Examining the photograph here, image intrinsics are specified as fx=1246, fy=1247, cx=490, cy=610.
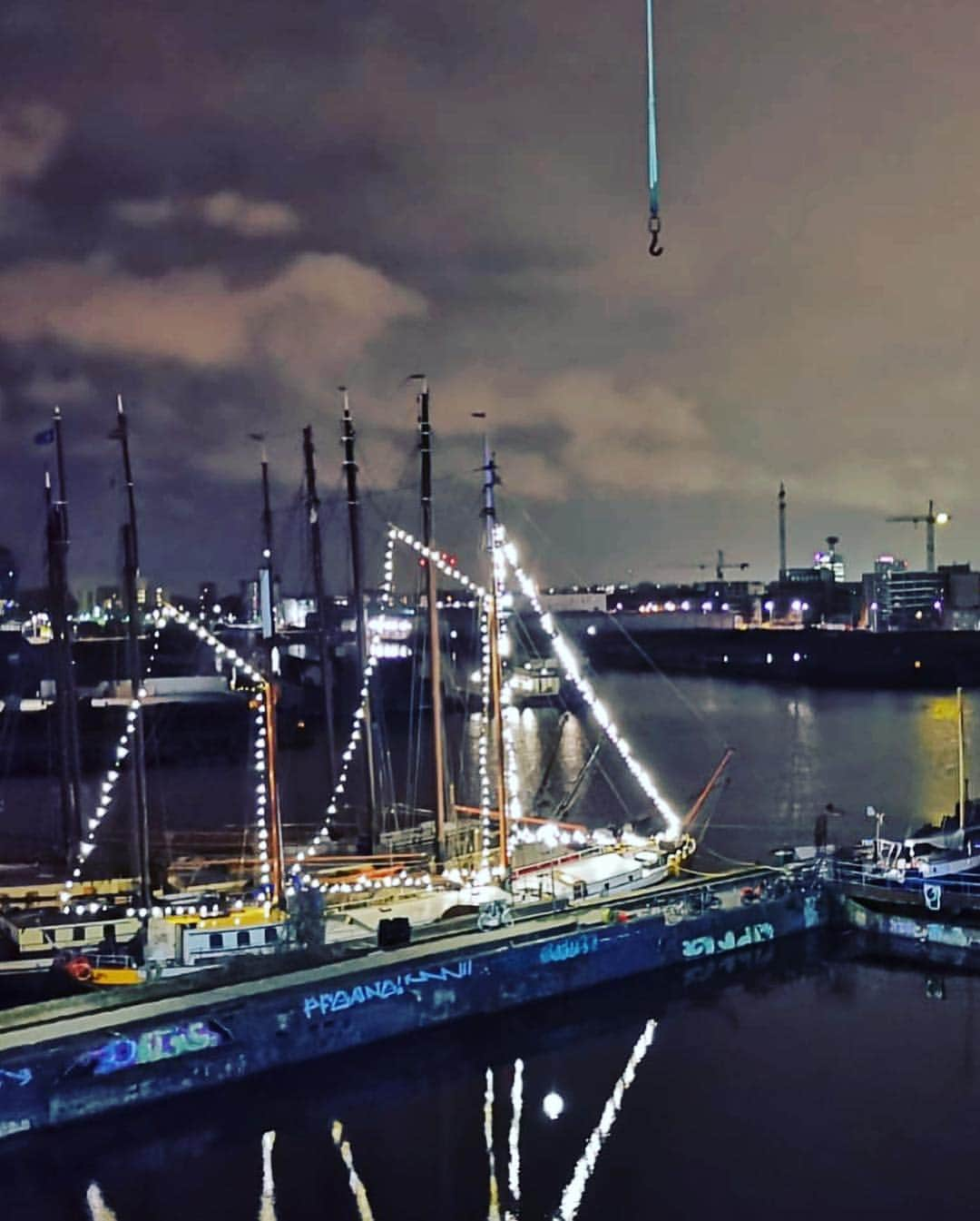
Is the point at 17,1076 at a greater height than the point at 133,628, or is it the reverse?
the point at 133,628

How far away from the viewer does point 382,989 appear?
14.6 meters

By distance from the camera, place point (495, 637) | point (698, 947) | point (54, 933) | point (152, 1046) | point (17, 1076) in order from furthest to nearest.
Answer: point (495, 637)
point (698, 947)
point (54, 933)
point (152, 1046)
point (17, 1076)

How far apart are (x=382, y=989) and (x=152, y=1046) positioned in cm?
274

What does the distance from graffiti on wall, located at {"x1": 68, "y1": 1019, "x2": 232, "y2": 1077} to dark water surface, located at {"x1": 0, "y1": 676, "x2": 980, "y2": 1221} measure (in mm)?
521

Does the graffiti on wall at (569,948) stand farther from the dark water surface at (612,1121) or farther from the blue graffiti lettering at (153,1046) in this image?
the blue graffiti lettering at (153,1046)

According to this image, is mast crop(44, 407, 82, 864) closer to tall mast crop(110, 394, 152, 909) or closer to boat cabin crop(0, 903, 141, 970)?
tall mast crop(110, 394, 152, 909)

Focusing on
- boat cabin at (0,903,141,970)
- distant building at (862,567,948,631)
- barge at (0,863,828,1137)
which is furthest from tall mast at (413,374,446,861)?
distant building at (862,567,948,631)

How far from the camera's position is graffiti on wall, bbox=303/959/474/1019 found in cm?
1413

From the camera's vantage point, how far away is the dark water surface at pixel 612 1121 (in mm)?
11227

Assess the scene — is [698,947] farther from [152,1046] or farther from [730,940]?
[152,1046]

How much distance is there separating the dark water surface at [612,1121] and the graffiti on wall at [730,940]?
10.9 inches

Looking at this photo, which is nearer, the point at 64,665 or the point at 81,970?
the point at 81,970

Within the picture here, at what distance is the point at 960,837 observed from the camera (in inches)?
891

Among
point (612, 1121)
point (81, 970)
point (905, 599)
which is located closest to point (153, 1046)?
point (81, 970)
